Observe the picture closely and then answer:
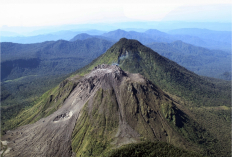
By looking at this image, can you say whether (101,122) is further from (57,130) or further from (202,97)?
(202,97)

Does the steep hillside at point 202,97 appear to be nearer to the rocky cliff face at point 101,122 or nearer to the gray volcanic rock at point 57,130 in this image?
the rocky cliff face at point 101,122

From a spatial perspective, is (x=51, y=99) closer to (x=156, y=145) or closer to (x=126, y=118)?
(x=126, y=118)

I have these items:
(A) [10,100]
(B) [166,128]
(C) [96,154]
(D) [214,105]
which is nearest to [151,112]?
(B) [166,128]

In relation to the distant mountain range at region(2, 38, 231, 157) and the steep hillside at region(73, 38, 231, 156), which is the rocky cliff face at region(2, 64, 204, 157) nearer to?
the distant mountain range at region(2, 38, 231, 157)

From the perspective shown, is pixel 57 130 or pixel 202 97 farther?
pixel 202 97

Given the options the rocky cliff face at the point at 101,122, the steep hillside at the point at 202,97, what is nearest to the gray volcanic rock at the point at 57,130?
the rocky cliff face at the point at 101,122

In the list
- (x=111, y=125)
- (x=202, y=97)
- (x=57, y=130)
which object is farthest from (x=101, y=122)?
(x=202, y=97)

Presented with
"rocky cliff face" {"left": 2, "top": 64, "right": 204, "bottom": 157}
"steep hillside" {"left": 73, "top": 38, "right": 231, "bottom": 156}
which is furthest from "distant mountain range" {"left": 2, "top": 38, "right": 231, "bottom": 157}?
"steep hillside" {"left": 73, "top": 38, "right": 231, "bottom": 156}

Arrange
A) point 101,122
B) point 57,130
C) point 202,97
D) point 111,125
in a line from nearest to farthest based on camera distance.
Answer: point 111,125 → point 57,130 → point 101,122 → point 202,97
